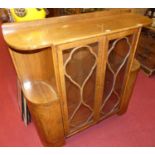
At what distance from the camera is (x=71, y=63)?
1141mm

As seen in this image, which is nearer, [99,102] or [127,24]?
[127,24]

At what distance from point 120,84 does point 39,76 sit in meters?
0.71

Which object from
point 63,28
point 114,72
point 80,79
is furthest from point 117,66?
point 63,28

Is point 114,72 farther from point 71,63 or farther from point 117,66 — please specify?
point 71,63

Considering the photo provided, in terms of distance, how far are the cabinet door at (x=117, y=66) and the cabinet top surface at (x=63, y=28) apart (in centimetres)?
9

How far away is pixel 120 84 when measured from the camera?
4.74 feet

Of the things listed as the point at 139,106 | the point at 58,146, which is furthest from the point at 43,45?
the point at 139,106

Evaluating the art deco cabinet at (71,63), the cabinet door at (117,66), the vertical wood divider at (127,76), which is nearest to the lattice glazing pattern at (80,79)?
the art deco cabinet at (71,63)

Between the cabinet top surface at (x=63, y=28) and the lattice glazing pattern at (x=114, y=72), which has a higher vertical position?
the cabinet top surface at (x=63, y=28)

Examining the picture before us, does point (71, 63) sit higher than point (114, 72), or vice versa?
point (71, 63)

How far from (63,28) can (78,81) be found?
384 millimetres

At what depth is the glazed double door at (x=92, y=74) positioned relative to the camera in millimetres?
1019

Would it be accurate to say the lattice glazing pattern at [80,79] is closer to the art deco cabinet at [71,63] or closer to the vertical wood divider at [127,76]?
the art deco cabinet at [71,63]
